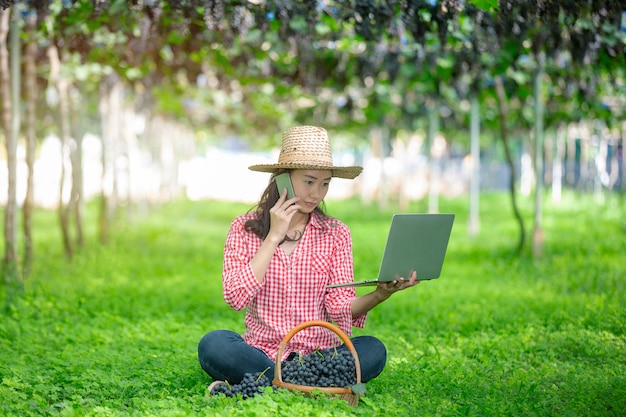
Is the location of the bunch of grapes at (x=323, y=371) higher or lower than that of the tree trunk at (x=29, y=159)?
lower

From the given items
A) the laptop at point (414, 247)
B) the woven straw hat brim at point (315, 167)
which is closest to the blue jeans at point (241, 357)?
the laptop at point (414, 247)

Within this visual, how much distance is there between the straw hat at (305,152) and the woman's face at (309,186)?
0.05m

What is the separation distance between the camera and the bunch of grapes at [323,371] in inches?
196

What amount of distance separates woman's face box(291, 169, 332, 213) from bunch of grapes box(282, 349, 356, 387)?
81cm

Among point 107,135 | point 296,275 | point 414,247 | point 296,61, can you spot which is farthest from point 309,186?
point 107,135

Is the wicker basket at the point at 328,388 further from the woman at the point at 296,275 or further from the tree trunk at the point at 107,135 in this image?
the tree trunk at the point at 107,135

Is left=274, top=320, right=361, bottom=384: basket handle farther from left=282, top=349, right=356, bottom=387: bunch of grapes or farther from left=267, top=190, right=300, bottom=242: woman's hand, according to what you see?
left=267, top=190, right=300, bottom=242: woman's hand

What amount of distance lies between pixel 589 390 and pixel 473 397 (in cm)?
70

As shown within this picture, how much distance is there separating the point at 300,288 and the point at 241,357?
495 mm

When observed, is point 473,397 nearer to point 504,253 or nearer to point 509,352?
point 509,352

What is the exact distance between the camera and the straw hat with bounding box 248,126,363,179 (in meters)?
5.30

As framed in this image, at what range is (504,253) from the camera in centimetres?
1432

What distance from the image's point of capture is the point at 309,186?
5320 millimetres

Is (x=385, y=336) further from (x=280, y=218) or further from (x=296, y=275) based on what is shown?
(x=280, y=218)
